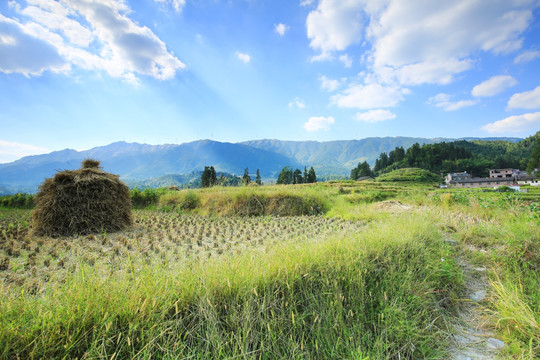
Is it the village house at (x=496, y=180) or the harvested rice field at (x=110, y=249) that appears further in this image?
the village house at (x=496, y=180)

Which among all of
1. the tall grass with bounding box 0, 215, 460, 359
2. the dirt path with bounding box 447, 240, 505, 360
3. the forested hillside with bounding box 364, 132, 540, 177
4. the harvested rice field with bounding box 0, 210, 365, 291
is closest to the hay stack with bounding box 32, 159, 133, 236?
the harvested rice field with bounding box 0, 210, 365, 291

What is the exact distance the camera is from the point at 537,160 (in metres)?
57.2

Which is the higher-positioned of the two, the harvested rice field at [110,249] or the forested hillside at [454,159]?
the forested hillside at [454,159]

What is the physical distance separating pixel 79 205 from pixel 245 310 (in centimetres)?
549

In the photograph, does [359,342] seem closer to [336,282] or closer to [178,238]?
[336,282]

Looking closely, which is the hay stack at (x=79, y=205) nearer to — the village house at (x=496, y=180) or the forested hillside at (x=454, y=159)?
the village house at (x=496, y=180)

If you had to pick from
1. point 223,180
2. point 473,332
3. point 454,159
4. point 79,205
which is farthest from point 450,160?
point 79,205

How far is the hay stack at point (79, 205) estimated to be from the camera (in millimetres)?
5094

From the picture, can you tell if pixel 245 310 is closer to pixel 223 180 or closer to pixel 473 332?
pixel 473 332

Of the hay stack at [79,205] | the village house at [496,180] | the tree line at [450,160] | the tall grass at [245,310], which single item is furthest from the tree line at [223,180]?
the village house at [496,180]

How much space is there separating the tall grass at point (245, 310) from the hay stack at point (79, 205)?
3.83m

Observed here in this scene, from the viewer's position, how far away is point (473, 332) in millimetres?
2568

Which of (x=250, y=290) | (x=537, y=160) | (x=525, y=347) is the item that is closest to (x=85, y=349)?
(x=250, y=290)

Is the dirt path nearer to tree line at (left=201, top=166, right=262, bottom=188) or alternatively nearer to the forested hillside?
tree line at (left=201, top=166, right=262, bottom=188)
